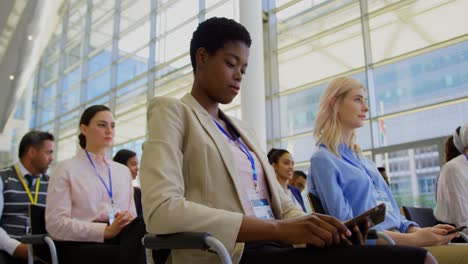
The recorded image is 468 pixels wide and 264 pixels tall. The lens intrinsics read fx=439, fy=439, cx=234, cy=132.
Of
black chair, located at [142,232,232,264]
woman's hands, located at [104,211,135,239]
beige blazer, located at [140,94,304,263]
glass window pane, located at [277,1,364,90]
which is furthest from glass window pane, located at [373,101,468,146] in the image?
black chair, located at [142,232,232,264]

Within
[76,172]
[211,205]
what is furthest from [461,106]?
[211,205]

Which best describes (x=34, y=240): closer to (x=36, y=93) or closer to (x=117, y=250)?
(x=117, y=250)

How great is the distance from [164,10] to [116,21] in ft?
9.36

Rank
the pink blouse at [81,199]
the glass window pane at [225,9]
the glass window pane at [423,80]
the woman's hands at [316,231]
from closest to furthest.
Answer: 1. the woman's hands at [316,231]
2. the pink blouse at [81,199]
3. the glass window pane at [423,80]
4. the glass window pane at [225,9]

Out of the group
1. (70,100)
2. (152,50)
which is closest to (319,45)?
(152,50)

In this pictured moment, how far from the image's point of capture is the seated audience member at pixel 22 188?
2846 millimetres

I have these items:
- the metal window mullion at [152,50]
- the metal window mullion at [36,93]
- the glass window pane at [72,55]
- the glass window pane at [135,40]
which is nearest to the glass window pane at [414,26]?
the metal window mullion at [152,50]

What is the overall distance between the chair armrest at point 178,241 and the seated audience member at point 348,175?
91 centimetres

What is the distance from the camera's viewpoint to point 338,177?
198 cm

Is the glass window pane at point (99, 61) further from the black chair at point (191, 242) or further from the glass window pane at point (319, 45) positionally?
the black chair at point (191, 242)

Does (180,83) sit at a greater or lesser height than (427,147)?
greater

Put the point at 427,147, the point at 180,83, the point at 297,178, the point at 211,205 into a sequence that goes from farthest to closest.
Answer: the point at 180,83, the point at 427,147, the point at 297,178, the point at 211,205

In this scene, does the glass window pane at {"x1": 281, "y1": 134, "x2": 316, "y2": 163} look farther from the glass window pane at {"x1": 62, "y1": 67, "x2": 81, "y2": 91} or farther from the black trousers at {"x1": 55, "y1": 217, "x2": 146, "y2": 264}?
the glass window pane at {"x1": 62, "y1": 67, "x2": 81, "y2": 91}

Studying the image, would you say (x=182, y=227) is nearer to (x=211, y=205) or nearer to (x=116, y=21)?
(x=211, y=205)
